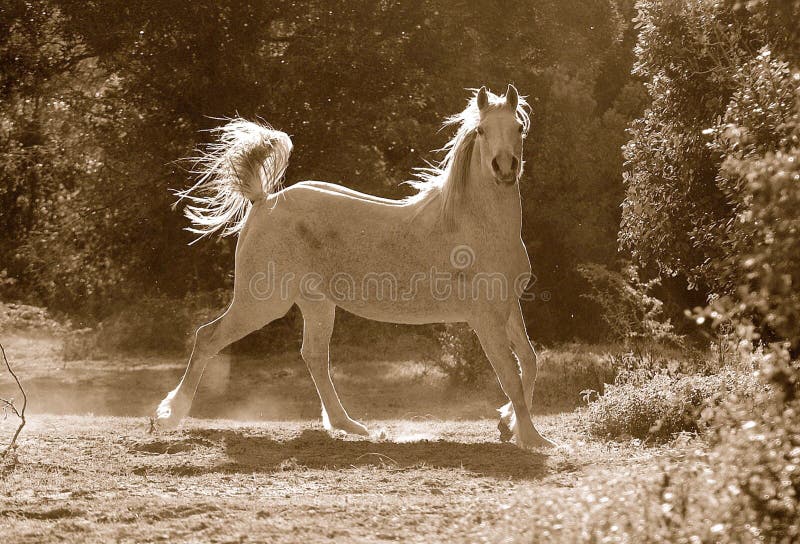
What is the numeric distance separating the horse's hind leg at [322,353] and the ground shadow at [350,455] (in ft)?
1.41

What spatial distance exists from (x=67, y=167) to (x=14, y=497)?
45.9 ft

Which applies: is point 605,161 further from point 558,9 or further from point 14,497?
point 14,497

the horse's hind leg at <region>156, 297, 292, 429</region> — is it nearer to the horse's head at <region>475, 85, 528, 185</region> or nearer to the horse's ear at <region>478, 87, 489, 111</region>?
the horse's head at <region>475, 85, 528, 185</region>

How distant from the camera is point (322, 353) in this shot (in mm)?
10078

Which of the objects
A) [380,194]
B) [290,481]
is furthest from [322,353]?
[380,194]

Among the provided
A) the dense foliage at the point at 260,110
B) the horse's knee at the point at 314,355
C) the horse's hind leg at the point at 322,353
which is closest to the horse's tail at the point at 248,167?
the horse's hind leg at the point at 322,353

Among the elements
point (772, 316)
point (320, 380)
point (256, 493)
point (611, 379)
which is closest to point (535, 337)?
point (611, 379)

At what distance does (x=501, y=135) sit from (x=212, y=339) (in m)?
3.38

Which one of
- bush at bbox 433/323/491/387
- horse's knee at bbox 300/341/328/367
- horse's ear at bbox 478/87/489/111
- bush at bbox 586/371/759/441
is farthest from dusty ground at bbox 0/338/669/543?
bush at bbox 433/323/491/387

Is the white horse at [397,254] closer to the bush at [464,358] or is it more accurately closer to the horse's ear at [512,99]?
the horse's ear at [512,99]

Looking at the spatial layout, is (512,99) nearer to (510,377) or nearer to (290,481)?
(510,377)

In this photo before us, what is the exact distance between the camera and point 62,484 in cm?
719

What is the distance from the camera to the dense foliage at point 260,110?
59.2ft

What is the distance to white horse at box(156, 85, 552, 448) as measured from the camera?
8688 mm
